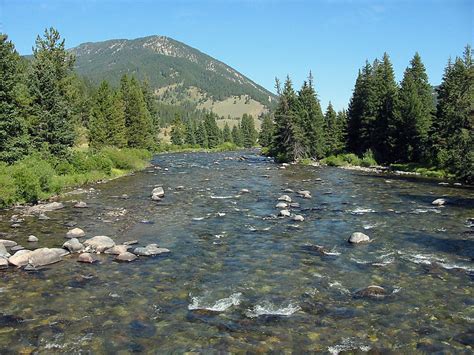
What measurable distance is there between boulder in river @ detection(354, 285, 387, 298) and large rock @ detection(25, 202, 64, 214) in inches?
893

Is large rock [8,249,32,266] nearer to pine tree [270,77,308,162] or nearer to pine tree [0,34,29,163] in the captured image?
pine tree [0,34,29,163]

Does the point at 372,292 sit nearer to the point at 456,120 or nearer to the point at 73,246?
the point at 73,246

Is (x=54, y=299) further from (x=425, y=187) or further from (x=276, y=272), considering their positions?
(x=425, y=187)

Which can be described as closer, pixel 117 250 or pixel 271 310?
pixel 271 310

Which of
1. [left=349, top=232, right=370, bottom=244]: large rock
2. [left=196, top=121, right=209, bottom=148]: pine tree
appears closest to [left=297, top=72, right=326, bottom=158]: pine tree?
[left=349, top=232, right=370, bottom=244]: large rock

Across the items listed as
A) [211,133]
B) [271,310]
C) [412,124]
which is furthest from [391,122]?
[211,133]

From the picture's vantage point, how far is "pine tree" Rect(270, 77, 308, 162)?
81875mm

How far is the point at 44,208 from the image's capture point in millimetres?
30359

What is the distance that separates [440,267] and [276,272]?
280 inches

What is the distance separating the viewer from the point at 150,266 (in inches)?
723

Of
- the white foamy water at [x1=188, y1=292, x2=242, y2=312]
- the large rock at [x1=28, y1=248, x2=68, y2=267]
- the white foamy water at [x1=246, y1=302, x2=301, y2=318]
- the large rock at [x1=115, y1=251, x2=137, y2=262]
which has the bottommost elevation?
the white foamy water at [x1=246, y1=302, x2=301, y2=318]

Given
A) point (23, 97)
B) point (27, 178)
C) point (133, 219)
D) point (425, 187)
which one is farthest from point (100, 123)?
point (425, 187)

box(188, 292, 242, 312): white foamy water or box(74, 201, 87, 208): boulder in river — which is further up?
box(74, 201, 87, 208): boulder in river

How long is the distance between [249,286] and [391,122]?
62444 millimetres
